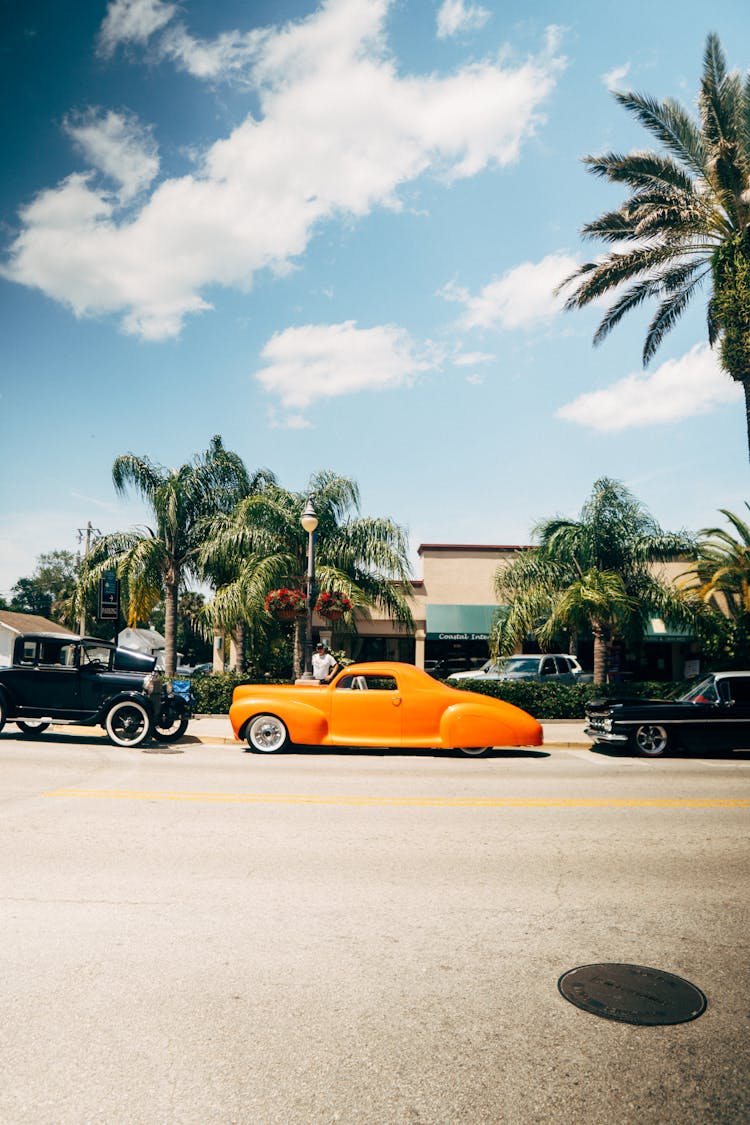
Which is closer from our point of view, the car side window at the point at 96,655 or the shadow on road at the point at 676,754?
the shadow on road at the point at 676,754

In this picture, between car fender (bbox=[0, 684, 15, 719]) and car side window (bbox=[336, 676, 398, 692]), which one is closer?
car side window (bbox=[336, 676, 398, 692])

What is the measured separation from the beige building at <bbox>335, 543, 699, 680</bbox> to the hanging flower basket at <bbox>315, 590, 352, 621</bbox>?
8044 mm

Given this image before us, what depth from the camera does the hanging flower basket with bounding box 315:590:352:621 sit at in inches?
723

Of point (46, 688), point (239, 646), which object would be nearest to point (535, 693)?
point (239, 646)

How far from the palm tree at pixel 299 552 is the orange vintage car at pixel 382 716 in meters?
7.24

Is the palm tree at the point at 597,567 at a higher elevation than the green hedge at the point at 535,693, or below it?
higher

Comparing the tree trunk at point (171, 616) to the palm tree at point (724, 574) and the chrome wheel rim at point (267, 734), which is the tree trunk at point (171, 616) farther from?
the palm tree at point (724, 574)

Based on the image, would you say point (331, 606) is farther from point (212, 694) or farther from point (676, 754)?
point (676, 754)

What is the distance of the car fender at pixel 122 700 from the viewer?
1229 cm

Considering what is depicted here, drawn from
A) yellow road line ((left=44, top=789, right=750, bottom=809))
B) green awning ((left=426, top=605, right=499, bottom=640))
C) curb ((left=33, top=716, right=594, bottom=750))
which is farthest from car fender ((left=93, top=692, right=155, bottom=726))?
Answer: green awning ((left=426, top=605, right=499, bottom=640))

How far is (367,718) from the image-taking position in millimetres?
11633

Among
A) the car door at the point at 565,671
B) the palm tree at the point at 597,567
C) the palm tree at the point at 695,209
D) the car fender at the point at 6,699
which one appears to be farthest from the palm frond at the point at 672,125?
the car fender at the point at 6,699

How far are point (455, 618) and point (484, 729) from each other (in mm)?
16065

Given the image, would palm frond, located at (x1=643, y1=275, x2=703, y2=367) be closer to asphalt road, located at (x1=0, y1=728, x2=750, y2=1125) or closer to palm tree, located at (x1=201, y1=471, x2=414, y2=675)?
palm tree, located at (x1=201, y1=471, x2=414, y2=675)
